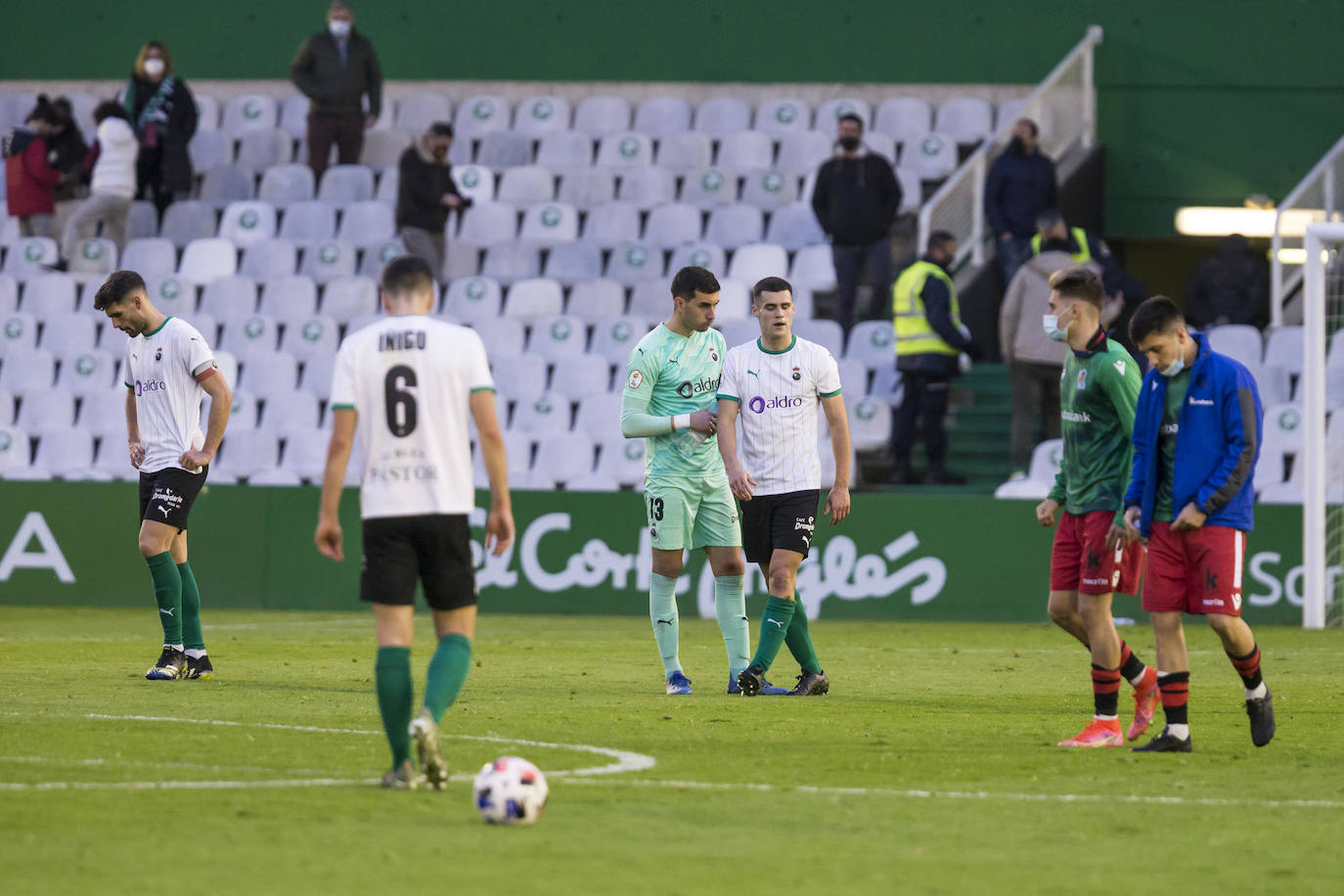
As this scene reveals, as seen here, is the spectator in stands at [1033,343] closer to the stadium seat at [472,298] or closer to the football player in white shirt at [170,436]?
the stadium seat at [472,298]

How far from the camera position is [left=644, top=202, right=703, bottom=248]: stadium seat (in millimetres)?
21172

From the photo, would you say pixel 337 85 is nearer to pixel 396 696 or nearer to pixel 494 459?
pixel 494 459

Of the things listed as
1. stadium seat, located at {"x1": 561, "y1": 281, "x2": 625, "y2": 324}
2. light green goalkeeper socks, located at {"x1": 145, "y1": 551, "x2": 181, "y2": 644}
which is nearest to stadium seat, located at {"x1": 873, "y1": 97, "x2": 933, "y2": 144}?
stadium seat, located at {"x1": 561, "y1": 281, "x2": 625, "y2": 324}

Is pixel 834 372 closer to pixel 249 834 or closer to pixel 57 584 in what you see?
pixel 249 834

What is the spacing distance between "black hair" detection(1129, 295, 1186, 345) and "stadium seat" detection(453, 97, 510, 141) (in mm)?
16475

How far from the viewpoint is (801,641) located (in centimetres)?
1027

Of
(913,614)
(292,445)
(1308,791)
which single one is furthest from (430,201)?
(1308,791)

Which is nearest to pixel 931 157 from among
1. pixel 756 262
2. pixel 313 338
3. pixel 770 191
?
A: pixel 770 191

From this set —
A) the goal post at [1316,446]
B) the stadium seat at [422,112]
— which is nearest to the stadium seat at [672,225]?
the stadium seat at [422,112]

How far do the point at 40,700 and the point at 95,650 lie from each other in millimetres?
3429

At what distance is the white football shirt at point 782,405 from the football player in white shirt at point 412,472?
3.50 metres

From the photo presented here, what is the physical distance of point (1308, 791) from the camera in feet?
22.8

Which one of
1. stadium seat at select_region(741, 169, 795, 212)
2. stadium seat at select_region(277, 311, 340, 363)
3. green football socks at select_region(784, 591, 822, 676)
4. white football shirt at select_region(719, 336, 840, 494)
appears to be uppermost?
stadium seat at select_region(741, 169, 795, 212)

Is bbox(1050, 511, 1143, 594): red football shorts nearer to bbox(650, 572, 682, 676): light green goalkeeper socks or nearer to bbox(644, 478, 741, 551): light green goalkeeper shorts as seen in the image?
bbox(644, 478, 741, 551): light green goalkeeper shorts
